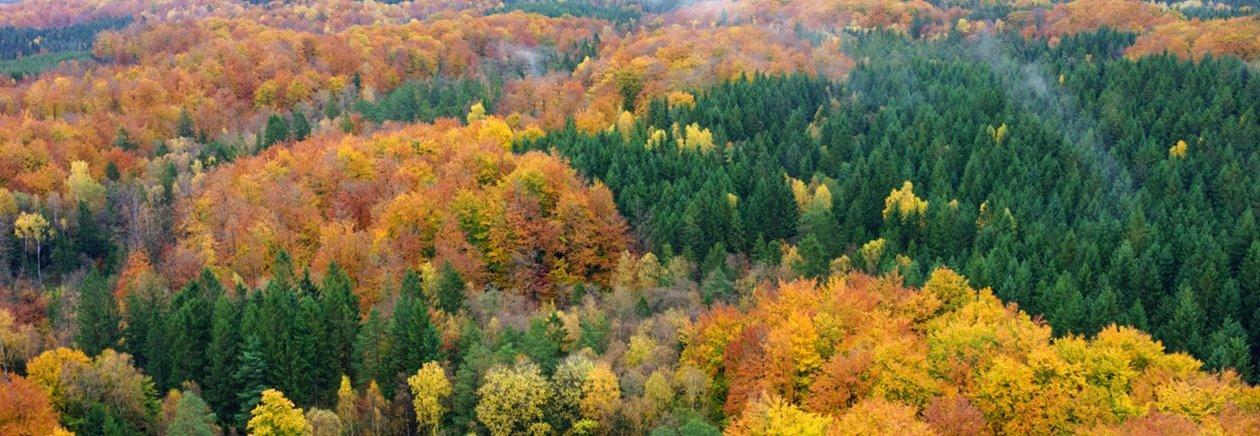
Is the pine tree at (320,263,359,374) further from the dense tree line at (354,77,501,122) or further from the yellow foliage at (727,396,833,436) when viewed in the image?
the dense tree line at (354,77,501,122)

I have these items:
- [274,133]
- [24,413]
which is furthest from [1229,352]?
[274,133]

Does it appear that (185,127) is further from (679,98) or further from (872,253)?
(872,253)

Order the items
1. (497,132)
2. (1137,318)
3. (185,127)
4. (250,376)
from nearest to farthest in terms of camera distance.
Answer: (250,376) < (1137,318) < (497,132) < (185,127)

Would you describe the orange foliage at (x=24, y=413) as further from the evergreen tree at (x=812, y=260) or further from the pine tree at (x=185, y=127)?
the pine tree at (x=185, y=127)

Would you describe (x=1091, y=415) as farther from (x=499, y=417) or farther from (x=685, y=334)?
(x=499, y=417)

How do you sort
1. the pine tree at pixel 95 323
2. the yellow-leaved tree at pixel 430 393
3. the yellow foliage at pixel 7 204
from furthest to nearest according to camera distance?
the yellow foliage at pixel 7 204 → the pine tree at pixel 95 323 → the yellow-leaved tree at pixel 430 393

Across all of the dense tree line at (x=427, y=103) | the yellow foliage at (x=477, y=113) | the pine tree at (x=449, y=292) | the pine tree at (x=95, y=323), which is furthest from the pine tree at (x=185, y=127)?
the pine tree at (x=449, y=292)

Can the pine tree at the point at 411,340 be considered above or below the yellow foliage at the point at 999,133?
above
